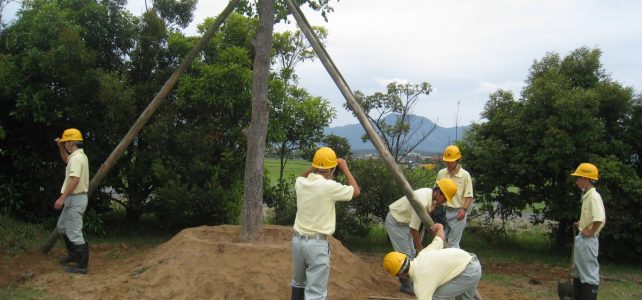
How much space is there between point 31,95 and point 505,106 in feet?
26.5

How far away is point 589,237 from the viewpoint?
6.74 metres

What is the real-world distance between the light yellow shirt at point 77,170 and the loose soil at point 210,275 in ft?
3.48

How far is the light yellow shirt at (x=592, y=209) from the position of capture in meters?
6.60

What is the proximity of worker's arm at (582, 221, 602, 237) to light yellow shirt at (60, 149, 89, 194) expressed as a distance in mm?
6035

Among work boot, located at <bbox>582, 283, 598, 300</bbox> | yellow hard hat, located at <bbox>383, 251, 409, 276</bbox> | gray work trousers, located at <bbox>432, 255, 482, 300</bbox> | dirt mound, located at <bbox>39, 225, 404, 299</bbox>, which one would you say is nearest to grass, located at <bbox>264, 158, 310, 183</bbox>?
dirt mound, located at <bbox>39, 225, 404, 299</bbox>

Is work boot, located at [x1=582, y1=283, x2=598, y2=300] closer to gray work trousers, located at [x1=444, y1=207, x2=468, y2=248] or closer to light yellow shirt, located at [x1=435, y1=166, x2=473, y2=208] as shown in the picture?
gray work trousers, located at [x1=444, y1=207, x2=468, y2=248]

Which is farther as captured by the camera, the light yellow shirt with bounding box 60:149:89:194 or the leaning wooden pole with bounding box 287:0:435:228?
the light yellow shirt with bounding box 60:149:89:194

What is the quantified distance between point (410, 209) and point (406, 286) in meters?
0.93

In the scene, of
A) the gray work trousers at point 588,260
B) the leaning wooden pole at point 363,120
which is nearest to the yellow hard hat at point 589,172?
the gray work trousers at point 588,260

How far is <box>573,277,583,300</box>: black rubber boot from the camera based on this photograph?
6.94 metres

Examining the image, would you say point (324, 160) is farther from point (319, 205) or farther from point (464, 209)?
point (464, 209)

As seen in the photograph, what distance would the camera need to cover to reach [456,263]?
496cm

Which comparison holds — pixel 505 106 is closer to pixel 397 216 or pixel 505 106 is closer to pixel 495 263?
pixel 495 263

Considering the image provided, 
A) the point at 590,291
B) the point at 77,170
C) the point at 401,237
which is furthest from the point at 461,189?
the point at 77,170
